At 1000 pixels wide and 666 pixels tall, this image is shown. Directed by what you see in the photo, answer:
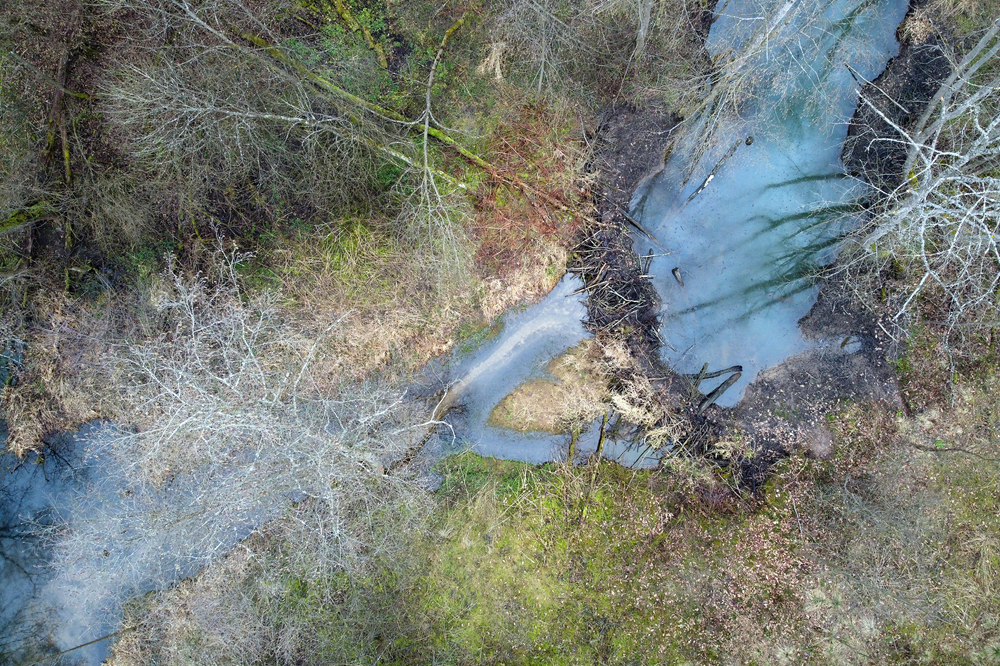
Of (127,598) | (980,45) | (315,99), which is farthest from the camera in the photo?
(127,598)

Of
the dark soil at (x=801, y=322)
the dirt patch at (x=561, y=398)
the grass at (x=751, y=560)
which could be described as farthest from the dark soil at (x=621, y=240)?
the grass at (x=751, y=560)

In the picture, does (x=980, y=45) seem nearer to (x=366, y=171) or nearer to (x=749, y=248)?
(x=749, y=248)

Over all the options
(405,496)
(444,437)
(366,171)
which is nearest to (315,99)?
(366,171)

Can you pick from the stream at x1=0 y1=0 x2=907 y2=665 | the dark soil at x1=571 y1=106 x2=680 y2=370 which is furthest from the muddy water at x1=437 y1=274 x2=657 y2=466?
the dark soil at x1=571 y1=106 x2=680 y2=370

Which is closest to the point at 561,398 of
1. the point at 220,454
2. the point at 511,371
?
the point at 511,371

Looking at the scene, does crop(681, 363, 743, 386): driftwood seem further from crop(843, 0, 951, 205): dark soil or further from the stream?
crop(843, 0, 951, 205): dark soil

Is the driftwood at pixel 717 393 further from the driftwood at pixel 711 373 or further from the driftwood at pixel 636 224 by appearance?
the driftwood at pixel 636 224
